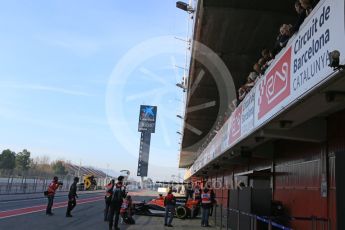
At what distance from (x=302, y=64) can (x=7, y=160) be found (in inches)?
4085

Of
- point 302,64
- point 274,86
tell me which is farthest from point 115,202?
point 302,64

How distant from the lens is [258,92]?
9.06m

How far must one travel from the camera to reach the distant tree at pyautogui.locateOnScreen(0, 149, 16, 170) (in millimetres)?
99562

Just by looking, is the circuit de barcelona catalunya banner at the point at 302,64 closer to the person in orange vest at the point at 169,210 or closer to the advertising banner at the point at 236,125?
the advertising banner at the point at 236,125

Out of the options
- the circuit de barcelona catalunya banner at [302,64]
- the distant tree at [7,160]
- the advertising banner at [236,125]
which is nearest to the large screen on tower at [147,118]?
the distant tree at [7,160]

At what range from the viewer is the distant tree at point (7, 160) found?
9956 centimetres

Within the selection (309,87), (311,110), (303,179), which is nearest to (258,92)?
(311,110)

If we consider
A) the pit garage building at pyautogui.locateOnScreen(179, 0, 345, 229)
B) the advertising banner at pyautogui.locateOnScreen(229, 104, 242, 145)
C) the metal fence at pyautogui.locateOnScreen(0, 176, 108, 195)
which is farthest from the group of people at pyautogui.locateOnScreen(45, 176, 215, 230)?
the metal fence at pyautogui.locateOnScreen(0, 176, 108, 195)

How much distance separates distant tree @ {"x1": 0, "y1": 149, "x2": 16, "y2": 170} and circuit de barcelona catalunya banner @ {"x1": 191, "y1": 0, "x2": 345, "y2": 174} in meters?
99.4

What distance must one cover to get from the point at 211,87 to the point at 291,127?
10.7 m

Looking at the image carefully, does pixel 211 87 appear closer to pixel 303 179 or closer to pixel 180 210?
pixel 180 210

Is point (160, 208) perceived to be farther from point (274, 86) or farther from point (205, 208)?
point (274, 86)

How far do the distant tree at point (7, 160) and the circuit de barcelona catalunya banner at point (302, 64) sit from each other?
99.4 m

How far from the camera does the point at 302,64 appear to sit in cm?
605
